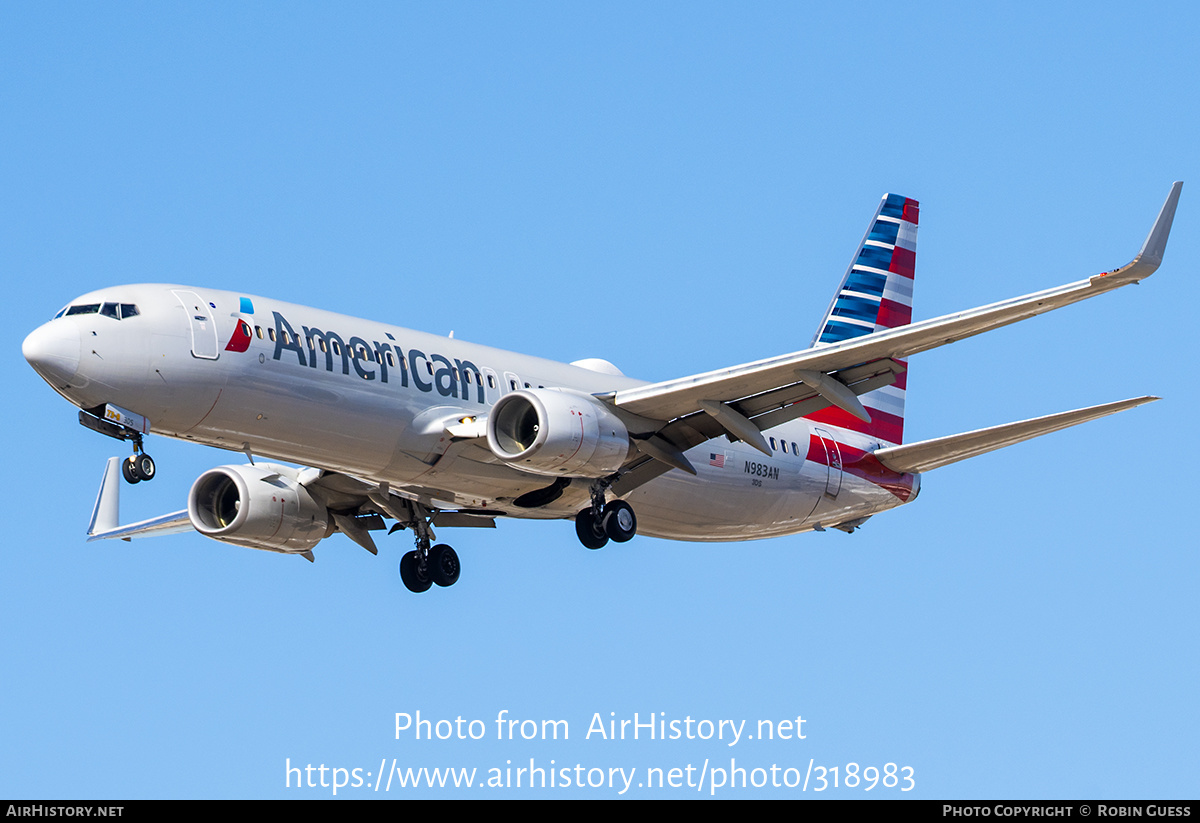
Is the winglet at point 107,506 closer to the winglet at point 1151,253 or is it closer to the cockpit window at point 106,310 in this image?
the cockpit window at point 106,310

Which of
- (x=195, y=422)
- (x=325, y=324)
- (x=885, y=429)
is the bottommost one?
(x=195, y=422)

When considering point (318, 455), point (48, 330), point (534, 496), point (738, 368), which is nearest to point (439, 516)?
point (534, 496)

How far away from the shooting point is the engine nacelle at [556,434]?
101 feet

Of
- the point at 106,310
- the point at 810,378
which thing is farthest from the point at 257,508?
the point at 810,378

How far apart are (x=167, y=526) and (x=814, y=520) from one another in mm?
16135

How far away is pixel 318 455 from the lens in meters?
30.5

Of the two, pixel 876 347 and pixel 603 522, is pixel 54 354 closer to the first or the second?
pixel 603 522

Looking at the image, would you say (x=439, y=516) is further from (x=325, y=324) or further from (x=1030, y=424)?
(x=1030, y=424)

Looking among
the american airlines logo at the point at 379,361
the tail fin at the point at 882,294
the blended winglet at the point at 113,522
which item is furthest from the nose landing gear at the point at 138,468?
the tail fin at the point at 882,294

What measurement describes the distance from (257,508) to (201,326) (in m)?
7.42

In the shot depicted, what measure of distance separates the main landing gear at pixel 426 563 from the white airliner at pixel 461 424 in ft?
0.14

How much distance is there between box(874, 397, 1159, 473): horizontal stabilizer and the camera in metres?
31.6

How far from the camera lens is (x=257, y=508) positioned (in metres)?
35.2

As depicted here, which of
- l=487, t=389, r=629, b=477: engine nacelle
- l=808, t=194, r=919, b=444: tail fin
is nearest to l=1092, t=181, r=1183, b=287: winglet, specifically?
l=487, t=389, r=629, b=477: engine nacelle
